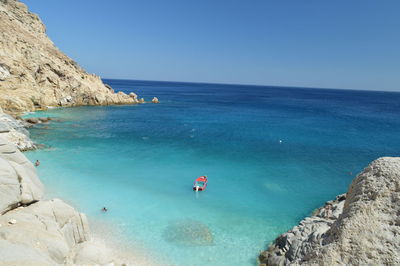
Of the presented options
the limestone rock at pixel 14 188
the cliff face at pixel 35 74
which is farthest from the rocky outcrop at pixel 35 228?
the cliff face at pixel 35 74

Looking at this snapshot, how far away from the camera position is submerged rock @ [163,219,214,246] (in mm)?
16875

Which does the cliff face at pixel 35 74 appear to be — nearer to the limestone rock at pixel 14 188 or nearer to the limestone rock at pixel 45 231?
the limestone rock at pixel 14 188

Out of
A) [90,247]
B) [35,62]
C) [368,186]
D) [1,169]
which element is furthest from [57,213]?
[35,62]

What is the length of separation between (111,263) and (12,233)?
17.3 ft

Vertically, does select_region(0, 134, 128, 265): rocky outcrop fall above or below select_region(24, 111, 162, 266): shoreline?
above

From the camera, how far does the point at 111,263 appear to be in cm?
1318

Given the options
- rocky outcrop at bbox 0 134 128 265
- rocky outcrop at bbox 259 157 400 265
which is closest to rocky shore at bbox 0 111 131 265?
rocky outcrop at bbox 0 134 128 265

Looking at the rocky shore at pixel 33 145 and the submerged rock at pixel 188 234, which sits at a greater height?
the rocky shore at pixel 33 145

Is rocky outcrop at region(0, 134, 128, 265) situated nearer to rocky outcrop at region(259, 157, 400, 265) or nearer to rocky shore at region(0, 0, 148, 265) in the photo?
rocky shore at region(0, 0, 148, 265)

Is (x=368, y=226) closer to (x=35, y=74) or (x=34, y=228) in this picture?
(x=34, y=228)

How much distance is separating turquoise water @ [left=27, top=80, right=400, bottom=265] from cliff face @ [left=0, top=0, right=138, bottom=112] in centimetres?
795

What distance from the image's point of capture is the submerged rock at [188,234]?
1688cm

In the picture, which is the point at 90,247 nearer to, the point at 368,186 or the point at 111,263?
the point at 111,263

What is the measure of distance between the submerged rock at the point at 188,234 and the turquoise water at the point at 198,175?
7cm
